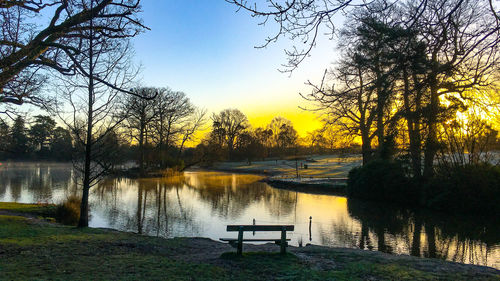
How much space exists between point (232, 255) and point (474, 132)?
54.9ft

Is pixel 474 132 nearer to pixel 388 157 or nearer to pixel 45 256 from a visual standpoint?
pixel 388 157

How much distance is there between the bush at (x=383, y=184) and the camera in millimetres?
22078

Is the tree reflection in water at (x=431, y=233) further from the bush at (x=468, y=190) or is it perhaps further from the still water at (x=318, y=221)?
the bush at (x=468, y=190)

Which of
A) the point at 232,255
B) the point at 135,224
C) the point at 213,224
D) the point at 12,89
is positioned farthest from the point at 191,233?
the point at 12,89

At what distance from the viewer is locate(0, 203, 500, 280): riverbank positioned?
5.59 metres

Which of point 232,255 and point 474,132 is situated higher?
point 474,132

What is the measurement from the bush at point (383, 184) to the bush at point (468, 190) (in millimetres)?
2328

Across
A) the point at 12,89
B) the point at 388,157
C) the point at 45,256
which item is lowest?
the point at 45,256

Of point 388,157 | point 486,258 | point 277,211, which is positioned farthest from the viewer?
point 388,157

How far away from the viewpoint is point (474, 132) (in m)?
18.2

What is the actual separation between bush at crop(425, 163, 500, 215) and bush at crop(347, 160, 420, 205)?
7.64 feet

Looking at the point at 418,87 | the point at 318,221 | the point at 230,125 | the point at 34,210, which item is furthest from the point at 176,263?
the point at 230,125

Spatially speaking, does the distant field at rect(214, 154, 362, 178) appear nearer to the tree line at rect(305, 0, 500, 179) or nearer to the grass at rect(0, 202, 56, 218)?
the tree line at rect(305, 0, 500, 179)

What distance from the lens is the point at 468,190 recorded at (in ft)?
58.1
